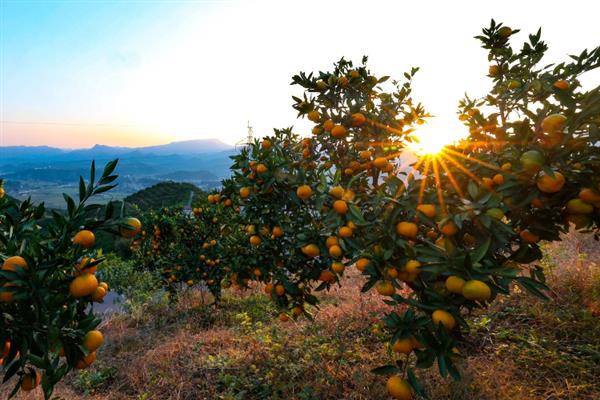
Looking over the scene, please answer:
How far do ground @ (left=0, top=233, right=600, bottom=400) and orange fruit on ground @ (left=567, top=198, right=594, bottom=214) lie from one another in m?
2.02

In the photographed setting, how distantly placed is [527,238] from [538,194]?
1.05ft

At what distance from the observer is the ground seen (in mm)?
2979

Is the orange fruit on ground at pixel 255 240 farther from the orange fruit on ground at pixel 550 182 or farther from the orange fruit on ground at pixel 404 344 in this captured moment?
the orange fruit on ground at pixel 550 182

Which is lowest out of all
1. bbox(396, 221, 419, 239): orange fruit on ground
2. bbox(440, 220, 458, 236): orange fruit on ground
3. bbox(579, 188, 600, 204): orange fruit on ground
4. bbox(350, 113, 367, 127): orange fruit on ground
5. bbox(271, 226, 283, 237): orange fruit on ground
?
bbox(271, 226, 283, 237): orange fruit on ground

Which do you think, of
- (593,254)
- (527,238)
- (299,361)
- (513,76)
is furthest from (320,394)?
(593,254)

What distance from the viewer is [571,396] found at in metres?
2.67

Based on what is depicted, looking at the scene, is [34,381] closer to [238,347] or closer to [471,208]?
[471,208]

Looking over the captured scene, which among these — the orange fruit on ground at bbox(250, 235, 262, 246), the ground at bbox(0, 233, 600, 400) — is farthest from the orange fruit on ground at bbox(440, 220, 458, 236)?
the ground at bbox(0, 233, 600, 400)

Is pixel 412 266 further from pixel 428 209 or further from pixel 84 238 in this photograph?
pixel 84 238

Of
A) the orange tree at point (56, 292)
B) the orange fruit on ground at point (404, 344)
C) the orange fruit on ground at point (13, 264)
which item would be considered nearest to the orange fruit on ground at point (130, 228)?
the orange tree at point (56, 292)

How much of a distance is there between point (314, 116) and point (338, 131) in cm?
28

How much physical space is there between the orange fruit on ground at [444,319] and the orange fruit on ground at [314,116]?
2.01 meters

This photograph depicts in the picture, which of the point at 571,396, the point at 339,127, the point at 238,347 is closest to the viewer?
the point at 571,396

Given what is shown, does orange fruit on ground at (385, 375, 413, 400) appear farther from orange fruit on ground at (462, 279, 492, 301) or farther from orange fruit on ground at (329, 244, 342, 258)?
orange fruit on ground at (329, 244, 342, 258)
